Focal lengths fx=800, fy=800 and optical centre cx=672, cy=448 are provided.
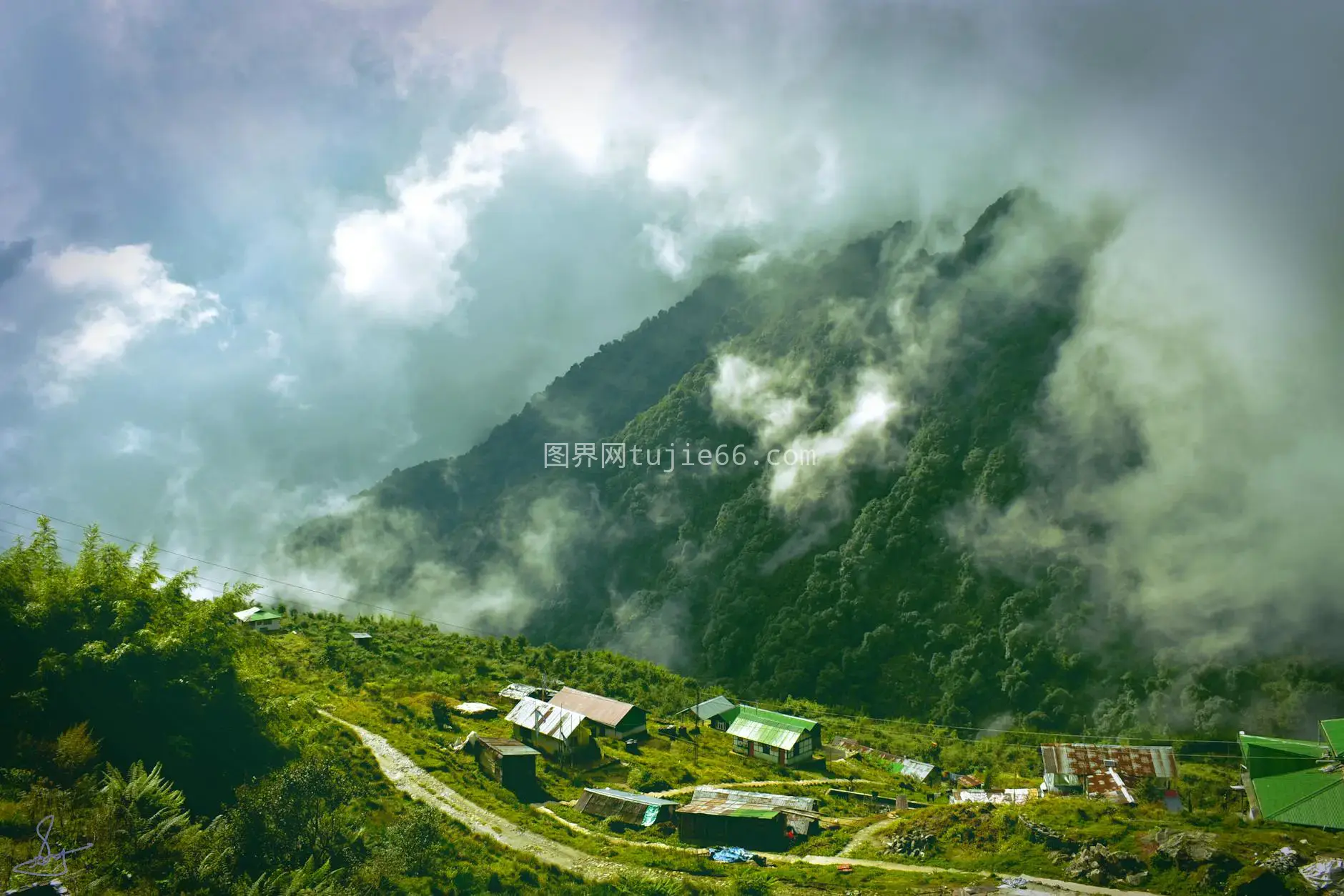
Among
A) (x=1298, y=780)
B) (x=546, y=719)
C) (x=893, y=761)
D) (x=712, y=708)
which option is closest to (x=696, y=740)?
(x=712, y=708)

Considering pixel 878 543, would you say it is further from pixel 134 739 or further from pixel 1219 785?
pixel 134 739

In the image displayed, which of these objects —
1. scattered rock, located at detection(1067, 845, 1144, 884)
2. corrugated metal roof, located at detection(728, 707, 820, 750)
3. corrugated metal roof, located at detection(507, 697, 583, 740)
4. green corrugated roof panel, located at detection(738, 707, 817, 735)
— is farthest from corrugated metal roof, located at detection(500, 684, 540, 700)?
scattered rock, located at detection(1067, 845, 1144, 884)

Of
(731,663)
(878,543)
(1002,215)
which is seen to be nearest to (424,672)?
(731,663)

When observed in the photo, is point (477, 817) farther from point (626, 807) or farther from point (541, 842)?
point (626, 807)

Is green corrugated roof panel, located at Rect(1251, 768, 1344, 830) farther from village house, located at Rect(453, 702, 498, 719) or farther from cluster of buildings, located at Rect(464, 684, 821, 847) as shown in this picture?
village house, located at Rect(453, 702, 498, 719)

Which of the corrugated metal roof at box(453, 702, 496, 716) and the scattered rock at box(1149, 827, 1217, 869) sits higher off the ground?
the corrugated metal roof at box(453, 702, 496, 716)

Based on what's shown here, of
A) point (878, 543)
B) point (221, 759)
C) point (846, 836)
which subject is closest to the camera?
point (221, 759)

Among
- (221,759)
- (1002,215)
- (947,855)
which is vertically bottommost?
(947,855)
